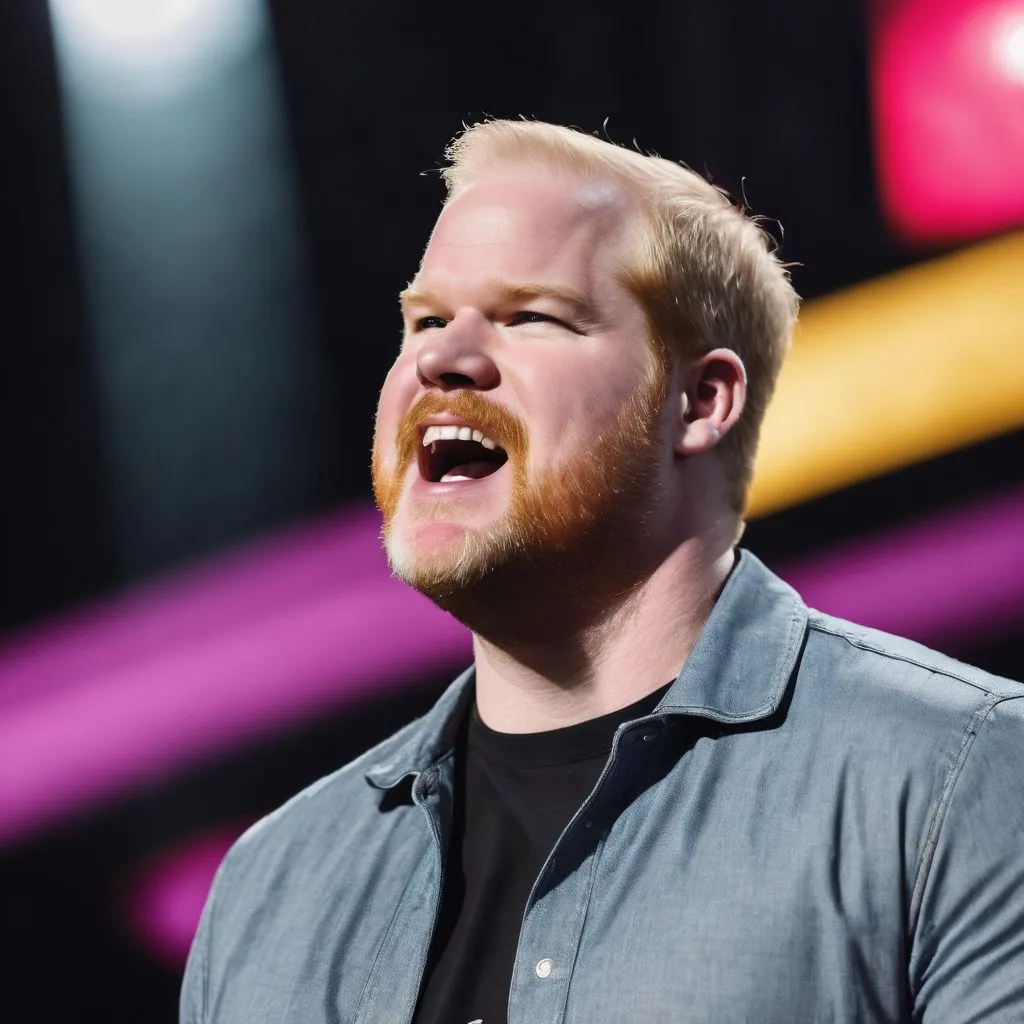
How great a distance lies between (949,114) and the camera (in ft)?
6.61

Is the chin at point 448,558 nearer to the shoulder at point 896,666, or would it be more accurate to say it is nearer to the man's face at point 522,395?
the man's face at point 522,395

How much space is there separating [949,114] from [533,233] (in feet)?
2.90

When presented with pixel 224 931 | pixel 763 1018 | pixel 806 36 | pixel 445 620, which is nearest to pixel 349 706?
pixel 445 620

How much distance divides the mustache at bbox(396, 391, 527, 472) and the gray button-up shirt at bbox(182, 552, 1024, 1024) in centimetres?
32

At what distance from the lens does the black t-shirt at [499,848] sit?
4.42 feet

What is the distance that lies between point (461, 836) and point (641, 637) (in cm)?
33

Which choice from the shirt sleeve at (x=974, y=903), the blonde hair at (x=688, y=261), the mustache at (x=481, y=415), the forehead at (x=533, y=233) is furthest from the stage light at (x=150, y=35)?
the shirt sleeve at (x=974, y=903)

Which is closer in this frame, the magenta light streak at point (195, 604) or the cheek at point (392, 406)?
the cheek at point (392, 406)

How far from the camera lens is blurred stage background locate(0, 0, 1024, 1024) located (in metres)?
2.00

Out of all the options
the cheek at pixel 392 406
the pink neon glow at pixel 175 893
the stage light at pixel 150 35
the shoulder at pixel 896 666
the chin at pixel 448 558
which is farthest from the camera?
the stage light at pixel 150 35

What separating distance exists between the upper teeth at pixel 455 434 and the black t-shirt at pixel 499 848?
0.36m

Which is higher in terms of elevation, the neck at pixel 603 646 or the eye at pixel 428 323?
the eye at pixel 428 323

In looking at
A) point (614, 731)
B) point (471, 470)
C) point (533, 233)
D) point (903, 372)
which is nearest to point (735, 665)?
point (614, 731)

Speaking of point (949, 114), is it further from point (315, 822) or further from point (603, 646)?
point (315, 822)
